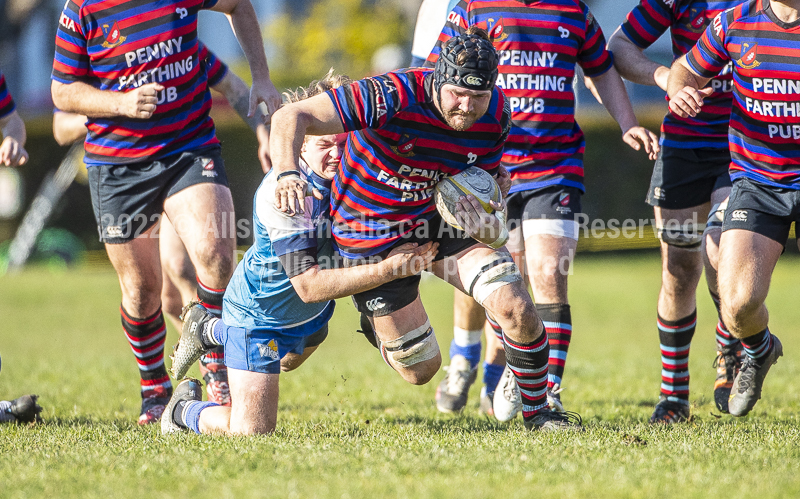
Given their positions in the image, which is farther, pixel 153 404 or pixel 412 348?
pixel 153 404

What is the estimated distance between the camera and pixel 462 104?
398 centimetres

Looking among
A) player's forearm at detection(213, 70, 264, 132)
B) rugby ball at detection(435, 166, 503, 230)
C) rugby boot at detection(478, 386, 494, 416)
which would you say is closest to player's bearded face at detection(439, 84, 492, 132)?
rugby ball at detection(435, 166, 503, 230)

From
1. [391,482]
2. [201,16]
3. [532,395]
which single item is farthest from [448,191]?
[201,16]

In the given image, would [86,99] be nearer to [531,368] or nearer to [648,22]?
[531,368]

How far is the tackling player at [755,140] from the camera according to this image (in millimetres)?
4477

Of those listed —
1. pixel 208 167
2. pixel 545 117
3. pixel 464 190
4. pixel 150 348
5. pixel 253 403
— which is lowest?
pixel 253 403

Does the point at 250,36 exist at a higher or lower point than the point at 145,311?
higher

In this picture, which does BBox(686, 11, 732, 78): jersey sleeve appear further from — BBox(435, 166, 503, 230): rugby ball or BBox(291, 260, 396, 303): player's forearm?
BBox(291, 260, 396, 303): player's forearm

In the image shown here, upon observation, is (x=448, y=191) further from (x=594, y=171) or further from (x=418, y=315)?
(x=594, y=171)

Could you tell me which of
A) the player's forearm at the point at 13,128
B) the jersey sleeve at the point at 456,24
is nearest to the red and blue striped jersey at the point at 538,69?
the jersey sleeve at the point at 456,24

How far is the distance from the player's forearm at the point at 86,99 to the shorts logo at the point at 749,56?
10.9 feet

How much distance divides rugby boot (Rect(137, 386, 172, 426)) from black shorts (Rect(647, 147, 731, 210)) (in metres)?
3.20

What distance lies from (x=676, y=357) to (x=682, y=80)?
170 centimetres

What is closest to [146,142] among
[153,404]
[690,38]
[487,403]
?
[153,404]
